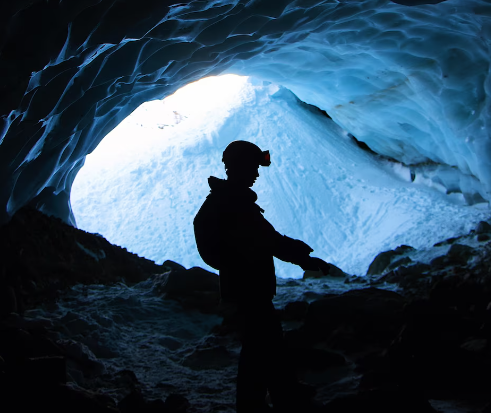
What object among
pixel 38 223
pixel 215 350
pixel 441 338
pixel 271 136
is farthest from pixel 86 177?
pixel 441 338

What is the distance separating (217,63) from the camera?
5.43 meters

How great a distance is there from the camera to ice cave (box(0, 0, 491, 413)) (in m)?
2.30

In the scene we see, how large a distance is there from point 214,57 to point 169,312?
3.03 metres

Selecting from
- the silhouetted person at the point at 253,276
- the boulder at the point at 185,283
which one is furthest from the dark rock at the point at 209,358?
the boulder at the point at 185,283

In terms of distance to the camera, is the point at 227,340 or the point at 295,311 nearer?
the point at 227,340

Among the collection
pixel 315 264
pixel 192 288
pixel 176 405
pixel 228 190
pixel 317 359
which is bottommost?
pixel 192 288

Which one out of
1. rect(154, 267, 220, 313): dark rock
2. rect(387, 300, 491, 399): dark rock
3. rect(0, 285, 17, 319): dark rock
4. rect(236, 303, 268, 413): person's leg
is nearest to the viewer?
rect(236, 303, 268, 413): person's leg

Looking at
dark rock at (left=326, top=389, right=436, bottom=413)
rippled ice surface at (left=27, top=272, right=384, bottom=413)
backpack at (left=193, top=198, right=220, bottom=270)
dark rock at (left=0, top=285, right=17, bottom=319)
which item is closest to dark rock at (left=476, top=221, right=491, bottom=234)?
rippled ice surface at (left=27, top=272, right=384, bottom=413)

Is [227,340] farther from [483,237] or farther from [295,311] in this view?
[483,237]

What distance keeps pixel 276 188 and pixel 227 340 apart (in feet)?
31.3

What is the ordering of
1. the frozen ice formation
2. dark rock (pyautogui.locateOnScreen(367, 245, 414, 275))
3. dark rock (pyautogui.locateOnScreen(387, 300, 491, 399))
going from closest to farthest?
1. dark rock (pyautogui.locateOnScreen(387, 300, 491, 399))
2. the frozen ice formation
3. dark rock (pyautogui.locateOnScreen(367, 245, 414, 275))

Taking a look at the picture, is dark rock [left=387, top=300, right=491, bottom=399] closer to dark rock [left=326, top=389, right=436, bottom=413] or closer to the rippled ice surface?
dark rock [left=326, top=389, right=436, bottom=413]

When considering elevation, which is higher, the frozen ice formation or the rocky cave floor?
the frozen ice formation

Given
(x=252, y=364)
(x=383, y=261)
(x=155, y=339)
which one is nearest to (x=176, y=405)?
(x=252, y=364)
